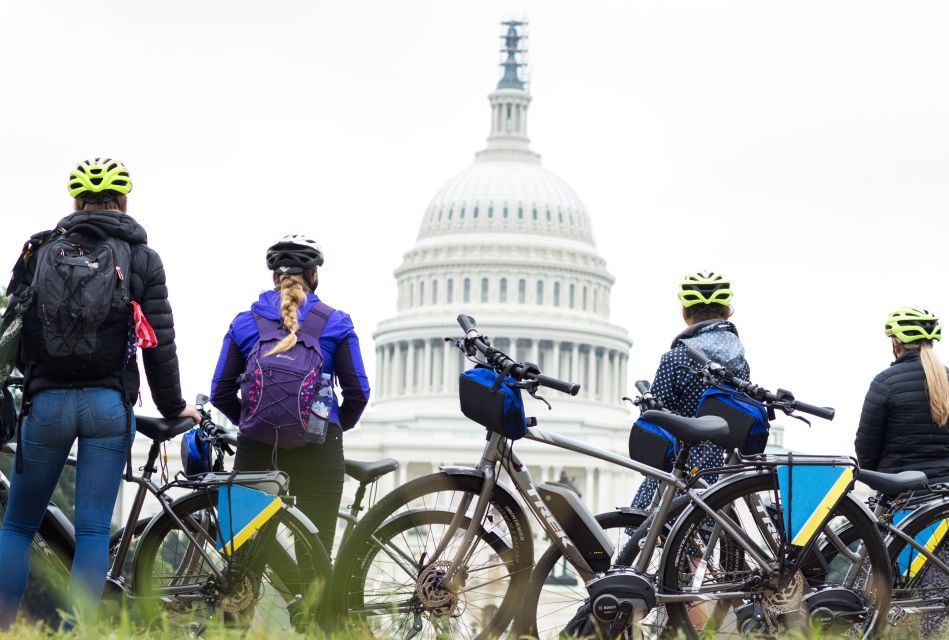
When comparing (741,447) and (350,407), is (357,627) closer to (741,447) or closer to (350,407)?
(350,407)

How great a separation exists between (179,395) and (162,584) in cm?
99

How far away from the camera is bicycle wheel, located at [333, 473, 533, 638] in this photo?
927 cm

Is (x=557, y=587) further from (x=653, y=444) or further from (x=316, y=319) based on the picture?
(x=316, y=319)

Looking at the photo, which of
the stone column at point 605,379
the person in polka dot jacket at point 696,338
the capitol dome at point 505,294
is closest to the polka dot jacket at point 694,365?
the person in polka dot jacket at point 696,338

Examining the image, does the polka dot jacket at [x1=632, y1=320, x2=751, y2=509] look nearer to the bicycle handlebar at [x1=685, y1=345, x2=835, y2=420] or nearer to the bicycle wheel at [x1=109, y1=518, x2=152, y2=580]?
the bicycle handlebar at [x1=685, y1=345, x2=835, y2=420]

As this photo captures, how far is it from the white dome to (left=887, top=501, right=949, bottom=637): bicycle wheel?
416 feet

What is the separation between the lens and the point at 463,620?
9430mm

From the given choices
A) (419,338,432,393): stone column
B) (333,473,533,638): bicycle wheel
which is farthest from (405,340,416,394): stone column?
(333,473,533,638): bicycle wheel

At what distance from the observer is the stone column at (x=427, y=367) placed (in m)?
130

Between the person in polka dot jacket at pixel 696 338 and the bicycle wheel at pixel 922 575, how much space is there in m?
1.56

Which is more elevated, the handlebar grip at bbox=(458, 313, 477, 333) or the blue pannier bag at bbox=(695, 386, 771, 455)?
the handlebar grip at bbox=(458, 313, 477, 333)

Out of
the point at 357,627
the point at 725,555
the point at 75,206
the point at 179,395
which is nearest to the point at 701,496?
the point at 725,555

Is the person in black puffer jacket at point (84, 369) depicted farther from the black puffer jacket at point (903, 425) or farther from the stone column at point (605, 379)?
the stone column at point (605, 379)

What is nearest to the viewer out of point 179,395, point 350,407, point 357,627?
point 357,627
